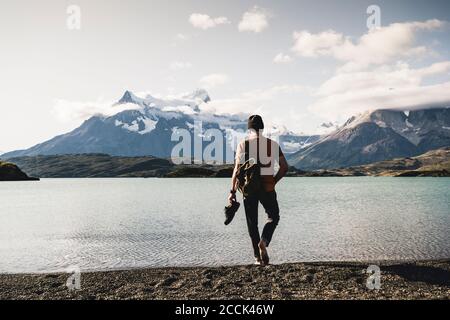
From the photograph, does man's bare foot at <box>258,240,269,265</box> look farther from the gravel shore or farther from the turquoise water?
the turquoise water

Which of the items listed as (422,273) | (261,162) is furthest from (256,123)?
(422,273)

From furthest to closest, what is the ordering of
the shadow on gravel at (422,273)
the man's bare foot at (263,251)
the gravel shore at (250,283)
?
the man's bare foot at (263,251)
the shadow on gravel at (422,273)
the gravel shore at (250,283)

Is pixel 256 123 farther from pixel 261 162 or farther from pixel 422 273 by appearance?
pixel 422 273

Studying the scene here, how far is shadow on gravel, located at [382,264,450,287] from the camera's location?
54.3ft

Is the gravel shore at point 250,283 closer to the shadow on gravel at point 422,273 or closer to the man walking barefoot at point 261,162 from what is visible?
the shadow on gravel at point 422,273

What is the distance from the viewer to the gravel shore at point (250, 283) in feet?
47.3

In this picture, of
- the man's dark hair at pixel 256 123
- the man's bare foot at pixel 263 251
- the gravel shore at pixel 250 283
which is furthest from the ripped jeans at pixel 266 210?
the man's dark hair at pixel 256 123

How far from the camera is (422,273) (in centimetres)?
1798

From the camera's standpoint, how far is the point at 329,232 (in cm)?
3756

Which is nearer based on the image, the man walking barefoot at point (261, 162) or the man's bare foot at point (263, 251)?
the man walking barefoot at point (261, 162)

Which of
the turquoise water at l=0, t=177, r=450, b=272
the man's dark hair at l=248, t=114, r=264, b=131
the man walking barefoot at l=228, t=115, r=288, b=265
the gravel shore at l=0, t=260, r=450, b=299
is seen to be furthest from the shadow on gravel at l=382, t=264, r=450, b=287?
the man's dark hair at l=248, t=114, r=264, b=131

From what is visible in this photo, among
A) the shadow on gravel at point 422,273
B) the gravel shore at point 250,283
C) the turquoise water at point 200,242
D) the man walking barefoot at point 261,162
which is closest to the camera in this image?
the gravel shore at point 250,283
